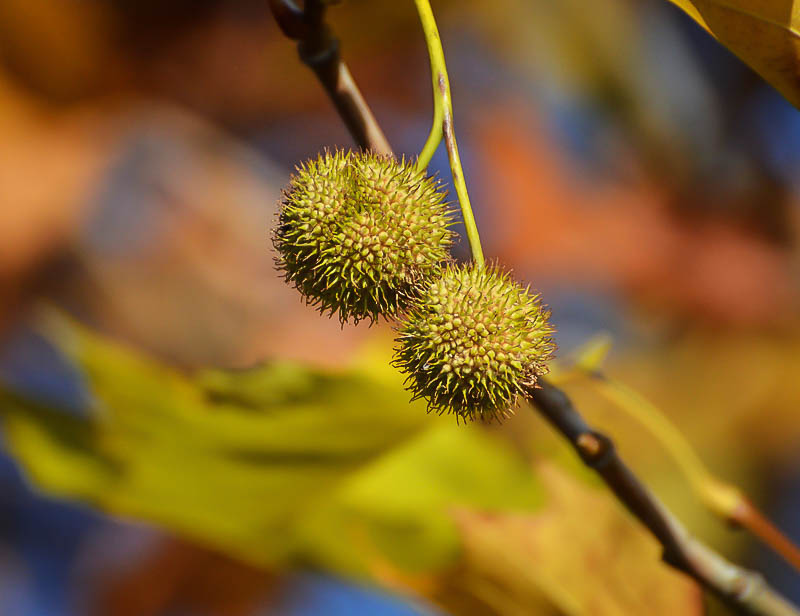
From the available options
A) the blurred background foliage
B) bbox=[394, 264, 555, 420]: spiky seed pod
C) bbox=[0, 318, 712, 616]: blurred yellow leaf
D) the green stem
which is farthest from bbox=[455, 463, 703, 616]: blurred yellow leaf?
the blurred background foliage

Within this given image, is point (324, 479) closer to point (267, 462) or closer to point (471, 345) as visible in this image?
point (267, 462)

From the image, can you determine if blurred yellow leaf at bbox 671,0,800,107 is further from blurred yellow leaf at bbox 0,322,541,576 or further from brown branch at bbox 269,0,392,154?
blurred yellow leaf at bbox 0,322,541,576

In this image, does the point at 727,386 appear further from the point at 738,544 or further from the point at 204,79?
the point at 204,79

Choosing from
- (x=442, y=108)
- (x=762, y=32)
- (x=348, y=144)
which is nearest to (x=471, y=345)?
(x=442, y=108)

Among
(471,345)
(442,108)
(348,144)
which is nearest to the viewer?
(442,108)

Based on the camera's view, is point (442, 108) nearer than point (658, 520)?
Yes

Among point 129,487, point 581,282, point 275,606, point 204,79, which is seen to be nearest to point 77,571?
point 275,606
